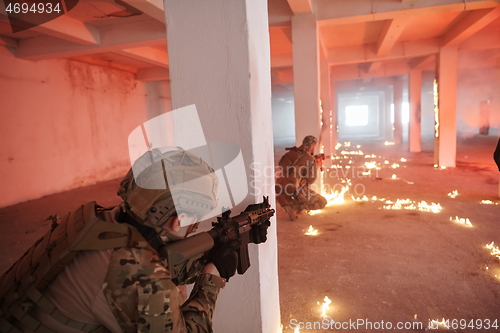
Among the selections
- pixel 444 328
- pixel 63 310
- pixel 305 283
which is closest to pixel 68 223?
pixel 63 310

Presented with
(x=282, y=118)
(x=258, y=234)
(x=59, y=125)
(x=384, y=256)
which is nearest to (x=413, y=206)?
(x=384, y=256)

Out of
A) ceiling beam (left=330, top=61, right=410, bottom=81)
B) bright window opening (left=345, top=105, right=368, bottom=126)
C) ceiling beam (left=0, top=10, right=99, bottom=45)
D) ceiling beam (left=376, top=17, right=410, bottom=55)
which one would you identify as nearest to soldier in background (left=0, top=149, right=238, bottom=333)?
ceiling beam (left=0, top=10, right=99, bottom=45)

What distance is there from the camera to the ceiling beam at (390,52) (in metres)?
8.85

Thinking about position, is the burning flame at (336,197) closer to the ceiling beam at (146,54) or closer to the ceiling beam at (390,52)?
the ceiling beam at (390,52)

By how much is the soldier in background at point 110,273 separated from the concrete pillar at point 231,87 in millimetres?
535

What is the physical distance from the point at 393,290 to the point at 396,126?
15.2m

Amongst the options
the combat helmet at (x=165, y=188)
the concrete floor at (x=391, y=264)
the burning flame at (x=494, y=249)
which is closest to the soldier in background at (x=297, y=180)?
the concrete floor at (x=391, y=264)

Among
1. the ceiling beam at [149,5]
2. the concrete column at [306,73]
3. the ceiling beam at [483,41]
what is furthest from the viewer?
the ceiling beam at [483,41]

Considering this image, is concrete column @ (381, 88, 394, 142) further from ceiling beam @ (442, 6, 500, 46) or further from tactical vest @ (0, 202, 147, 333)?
tactical vest @ (0, 202, 147, 333)

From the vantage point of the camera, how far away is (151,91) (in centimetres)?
1159

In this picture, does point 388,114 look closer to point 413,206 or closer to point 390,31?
point 390,31

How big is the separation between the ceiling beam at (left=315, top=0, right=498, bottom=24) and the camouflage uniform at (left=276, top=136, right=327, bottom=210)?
2533 millimetres

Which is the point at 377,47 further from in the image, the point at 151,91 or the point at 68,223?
the point at 68,223

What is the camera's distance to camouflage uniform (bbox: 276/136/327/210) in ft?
16.0
